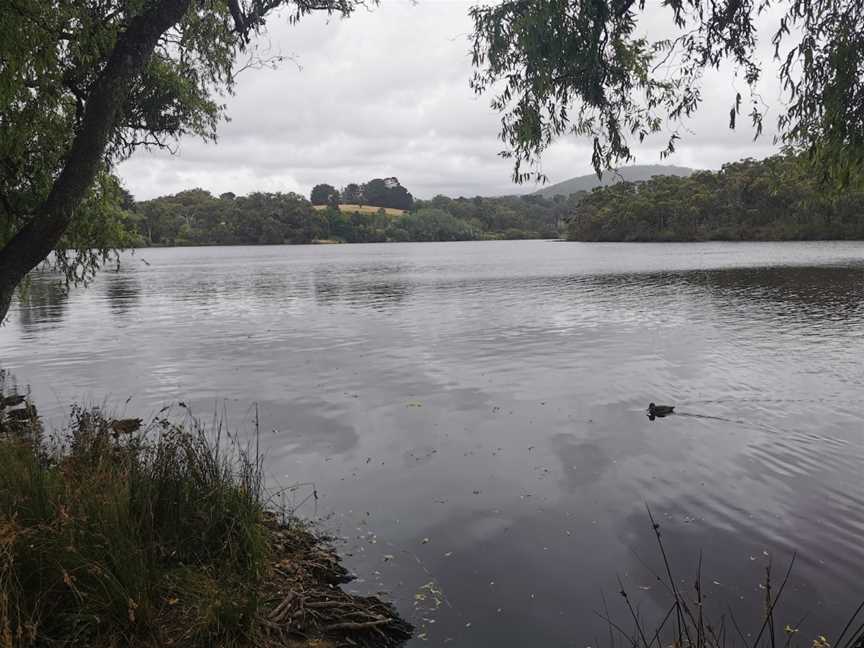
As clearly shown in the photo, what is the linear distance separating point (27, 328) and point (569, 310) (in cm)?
2370

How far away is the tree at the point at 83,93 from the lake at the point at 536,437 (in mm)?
4463

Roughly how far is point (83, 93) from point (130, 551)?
846cm

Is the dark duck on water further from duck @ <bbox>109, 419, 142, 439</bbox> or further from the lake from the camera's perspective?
duck @ <bbox>109, 419, 142, 439</bbox>

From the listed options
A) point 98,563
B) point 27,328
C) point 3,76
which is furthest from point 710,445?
point 27,328

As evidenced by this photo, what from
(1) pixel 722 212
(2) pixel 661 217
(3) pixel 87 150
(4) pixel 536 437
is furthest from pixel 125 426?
(2) pixel 661 217

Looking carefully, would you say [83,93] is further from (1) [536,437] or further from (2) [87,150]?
(1) [536,437]

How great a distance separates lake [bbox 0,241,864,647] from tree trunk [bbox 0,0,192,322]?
4457 mm

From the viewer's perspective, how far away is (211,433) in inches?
435

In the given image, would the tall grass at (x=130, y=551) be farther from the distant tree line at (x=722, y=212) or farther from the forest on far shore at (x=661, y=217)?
the distant tree line at (x=722, y=212)

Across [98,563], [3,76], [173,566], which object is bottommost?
[173,566]

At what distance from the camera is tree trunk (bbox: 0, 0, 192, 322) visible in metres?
7.07

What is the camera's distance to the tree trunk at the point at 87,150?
7.07 metres

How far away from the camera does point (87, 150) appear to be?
279 inches

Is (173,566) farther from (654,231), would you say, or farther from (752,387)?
(654,231)
